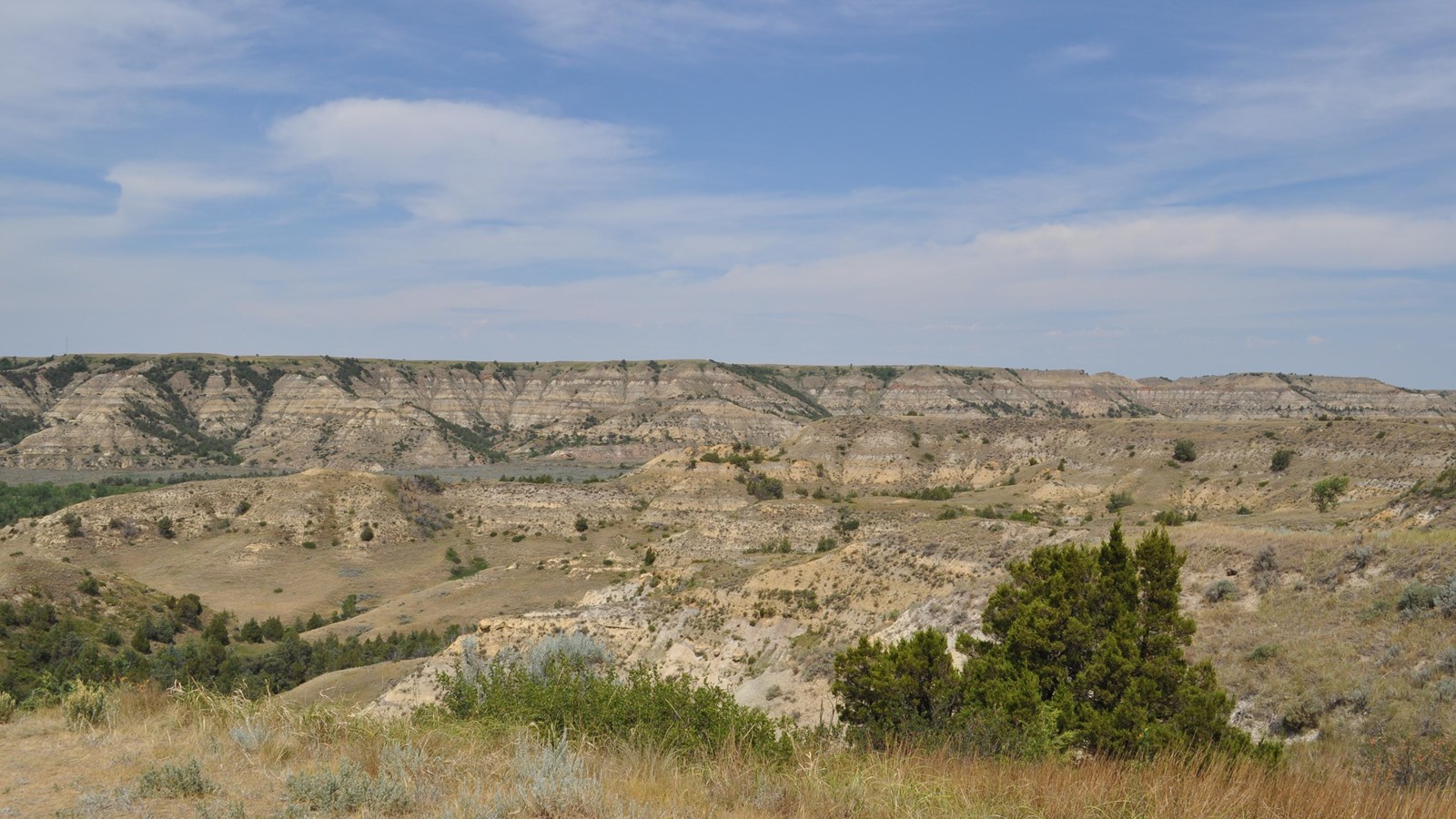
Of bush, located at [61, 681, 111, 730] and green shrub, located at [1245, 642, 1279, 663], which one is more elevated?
bush, located at [61, 681, 111, 730]

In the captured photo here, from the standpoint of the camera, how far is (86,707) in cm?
909

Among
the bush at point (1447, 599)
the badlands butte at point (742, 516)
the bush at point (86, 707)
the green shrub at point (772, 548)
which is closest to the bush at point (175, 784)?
the bush at point (86, 707)

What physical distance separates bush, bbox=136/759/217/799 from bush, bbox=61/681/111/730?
123 inches

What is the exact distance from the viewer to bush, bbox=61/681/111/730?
888 centimetres

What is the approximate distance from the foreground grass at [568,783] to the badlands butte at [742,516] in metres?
5.83

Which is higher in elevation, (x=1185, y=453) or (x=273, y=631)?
(x=1185, y=453)

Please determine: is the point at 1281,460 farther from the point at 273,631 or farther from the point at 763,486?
the point at 273,631

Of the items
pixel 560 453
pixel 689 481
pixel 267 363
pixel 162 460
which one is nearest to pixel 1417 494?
pixel 689 481

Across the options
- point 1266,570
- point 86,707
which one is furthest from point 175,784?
point 1266,570

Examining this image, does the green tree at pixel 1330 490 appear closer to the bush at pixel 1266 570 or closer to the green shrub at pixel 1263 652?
the bush at pixel 1266 570

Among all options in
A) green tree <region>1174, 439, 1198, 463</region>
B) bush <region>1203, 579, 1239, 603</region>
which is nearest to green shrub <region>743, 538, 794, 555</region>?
bush <region>1203, 579, 1239, 603</region>

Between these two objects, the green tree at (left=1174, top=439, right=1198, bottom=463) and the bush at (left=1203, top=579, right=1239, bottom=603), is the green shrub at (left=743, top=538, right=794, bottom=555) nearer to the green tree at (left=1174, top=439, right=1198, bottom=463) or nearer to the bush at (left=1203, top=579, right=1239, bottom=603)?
the bush at (left=1203, top=579, right=1239, bottom=603)

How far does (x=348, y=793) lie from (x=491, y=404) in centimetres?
17701

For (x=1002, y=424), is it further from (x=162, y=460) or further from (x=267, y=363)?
(x=267, y=363)
